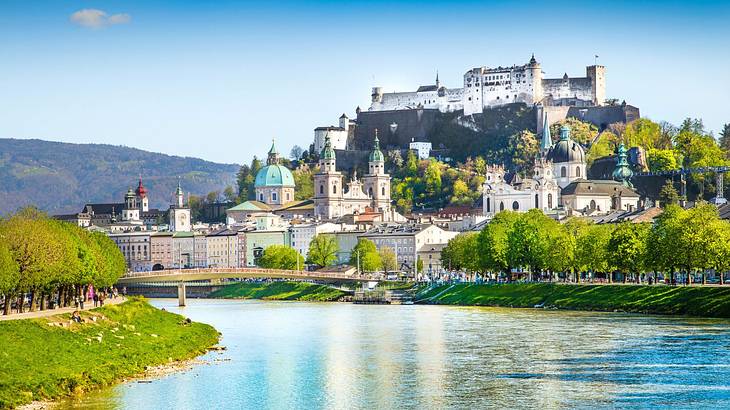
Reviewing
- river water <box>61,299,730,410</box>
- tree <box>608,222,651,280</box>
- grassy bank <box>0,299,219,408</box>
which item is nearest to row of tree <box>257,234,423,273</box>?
tree <box>608,222,651,280</box>

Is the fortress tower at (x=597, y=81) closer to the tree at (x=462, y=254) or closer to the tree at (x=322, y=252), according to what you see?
the tree at (x=322, y=252)

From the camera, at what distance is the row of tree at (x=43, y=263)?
5212 cm

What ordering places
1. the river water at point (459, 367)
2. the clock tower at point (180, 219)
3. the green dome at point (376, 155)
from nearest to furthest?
the river water at point (459, 367), the green dome at point (376, 155), the clock tower at point (180, 219)

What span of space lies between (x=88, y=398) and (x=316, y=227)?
4602 inches

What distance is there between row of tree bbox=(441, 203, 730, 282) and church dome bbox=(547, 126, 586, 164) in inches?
1839

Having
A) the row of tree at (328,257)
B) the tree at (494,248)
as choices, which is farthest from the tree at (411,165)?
the tree at (494,248)

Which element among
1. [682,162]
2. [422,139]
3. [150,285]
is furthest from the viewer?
[422,139]

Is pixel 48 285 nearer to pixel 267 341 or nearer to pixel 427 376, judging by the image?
pixel 267 341

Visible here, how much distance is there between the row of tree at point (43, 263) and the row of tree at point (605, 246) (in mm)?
28243

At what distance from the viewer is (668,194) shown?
467ft

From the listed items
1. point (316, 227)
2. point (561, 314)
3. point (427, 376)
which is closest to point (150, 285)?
point (316, 227)

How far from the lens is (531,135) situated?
170 m

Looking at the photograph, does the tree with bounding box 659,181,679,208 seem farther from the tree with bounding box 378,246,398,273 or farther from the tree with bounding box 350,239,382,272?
the tree with bounding box 350,239,382,272

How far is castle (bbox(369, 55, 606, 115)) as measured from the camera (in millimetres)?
172625
